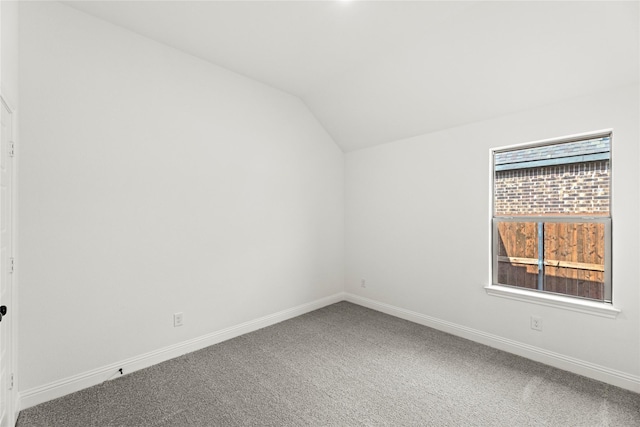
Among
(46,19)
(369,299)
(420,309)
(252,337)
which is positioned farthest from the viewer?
(369,299)

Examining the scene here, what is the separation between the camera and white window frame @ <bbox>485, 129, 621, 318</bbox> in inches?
88.8

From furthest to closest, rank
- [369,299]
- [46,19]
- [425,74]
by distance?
[369,299] < [425,74] < [46,19]

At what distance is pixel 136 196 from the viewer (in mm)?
2430

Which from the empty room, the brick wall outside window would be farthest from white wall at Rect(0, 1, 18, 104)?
the brick wall outside window

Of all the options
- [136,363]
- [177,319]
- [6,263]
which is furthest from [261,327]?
[6,263]

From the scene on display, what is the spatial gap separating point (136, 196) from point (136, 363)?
1.38m

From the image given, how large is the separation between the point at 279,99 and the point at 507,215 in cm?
277

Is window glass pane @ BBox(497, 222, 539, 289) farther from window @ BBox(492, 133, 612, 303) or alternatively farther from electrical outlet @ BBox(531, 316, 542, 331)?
electrical outlet @ BBox(531, 316, 542, 331)

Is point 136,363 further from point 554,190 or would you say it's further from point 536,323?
point 554,190

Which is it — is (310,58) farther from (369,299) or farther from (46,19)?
(369,299)

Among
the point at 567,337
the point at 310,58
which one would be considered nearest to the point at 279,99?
the point at 310,58

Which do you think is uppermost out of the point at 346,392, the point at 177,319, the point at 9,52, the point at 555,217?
the point at 9,52

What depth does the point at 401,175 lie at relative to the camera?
11.8 feet

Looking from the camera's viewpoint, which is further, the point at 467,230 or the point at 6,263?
the point at 467,230
